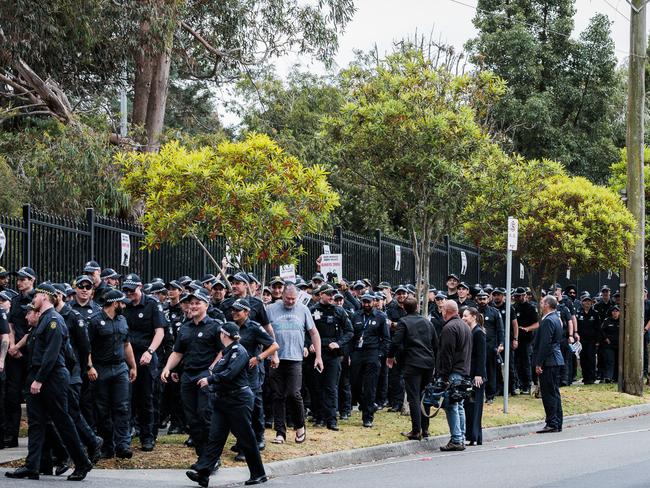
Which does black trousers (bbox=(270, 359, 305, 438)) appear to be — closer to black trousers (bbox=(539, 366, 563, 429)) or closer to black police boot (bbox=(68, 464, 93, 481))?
black police boot (bbox=(68, 464, 93, 481))

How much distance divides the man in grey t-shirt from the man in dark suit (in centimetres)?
430

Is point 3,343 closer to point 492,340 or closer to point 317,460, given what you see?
point 317,460

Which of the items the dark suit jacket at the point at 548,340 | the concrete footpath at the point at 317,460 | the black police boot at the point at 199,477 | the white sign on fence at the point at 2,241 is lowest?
the concrete footpath at the point at 317,460

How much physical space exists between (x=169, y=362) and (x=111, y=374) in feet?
2.41

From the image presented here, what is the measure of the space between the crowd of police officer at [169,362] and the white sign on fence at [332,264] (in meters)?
0.36

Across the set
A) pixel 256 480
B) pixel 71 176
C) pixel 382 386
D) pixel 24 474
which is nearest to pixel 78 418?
pixel 24 474

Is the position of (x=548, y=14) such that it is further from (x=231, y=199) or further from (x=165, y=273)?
(x=231, y=199)

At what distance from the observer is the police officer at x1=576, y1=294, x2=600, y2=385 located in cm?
2633

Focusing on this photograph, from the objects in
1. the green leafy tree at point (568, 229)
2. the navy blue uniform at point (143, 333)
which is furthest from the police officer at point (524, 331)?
the navy blue uniform at point (143, 333)

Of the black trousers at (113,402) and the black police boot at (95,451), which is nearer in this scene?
the black police boot at (95,451)


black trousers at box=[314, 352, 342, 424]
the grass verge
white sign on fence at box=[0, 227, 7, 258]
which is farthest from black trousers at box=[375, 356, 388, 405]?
white sign on fence at box=[0, 227, 7, 258]

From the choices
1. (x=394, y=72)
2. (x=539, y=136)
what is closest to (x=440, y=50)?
(x=394, y=72)

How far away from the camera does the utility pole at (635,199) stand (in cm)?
2302

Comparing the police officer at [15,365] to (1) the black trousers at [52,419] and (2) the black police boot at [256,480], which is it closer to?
(1) the black trousers at [52,419]
